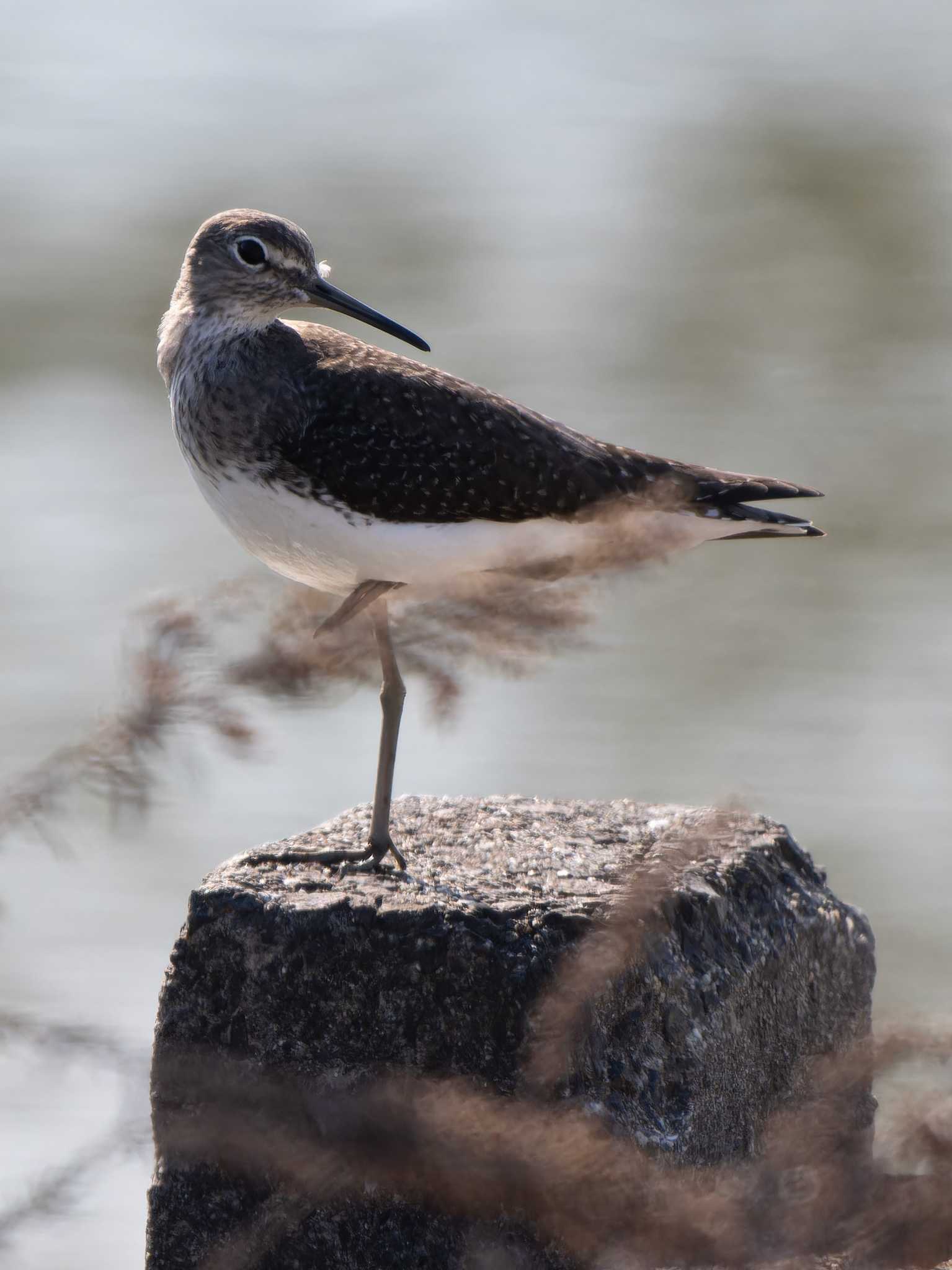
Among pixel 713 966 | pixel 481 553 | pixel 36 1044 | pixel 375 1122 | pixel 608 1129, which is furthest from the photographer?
pixel 481 553

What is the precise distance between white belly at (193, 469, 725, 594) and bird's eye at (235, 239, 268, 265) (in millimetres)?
1018

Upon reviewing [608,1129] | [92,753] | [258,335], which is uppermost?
[258,335]

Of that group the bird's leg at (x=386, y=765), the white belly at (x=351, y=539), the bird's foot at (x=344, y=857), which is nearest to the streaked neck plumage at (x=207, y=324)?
the white belly at (x=351, y=539)

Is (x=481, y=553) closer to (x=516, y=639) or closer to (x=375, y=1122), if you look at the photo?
(x=375, y=1122)

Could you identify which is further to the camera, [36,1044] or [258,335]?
[258,335]

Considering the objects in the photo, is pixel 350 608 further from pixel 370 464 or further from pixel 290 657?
pixel 370 464

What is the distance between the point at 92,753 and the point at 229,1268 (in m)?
2.98

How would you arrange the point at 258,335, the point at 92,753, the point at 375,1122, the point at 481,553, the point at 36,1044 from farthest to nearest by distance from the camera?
the point at 258,335 → the point at 481,553 → the point at 375,1122 → the point at 36,1044 → the point at 92,753

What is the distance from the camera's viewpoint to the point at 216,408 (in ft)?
17.3

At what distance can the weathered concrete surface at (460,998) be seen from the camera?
3834 millimetres

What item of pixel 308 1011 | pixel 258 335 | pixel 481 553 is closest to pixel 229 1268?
pixel 308 1011

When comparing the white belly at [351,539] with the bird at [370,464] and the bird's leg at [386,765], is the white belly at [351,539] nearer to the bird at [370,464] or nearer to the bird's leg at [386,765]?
the bird at [370,464]

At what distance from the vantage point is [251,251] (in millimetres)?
5723

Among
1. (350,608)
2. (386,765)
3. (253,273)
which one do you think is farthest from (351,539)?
(350,608)
